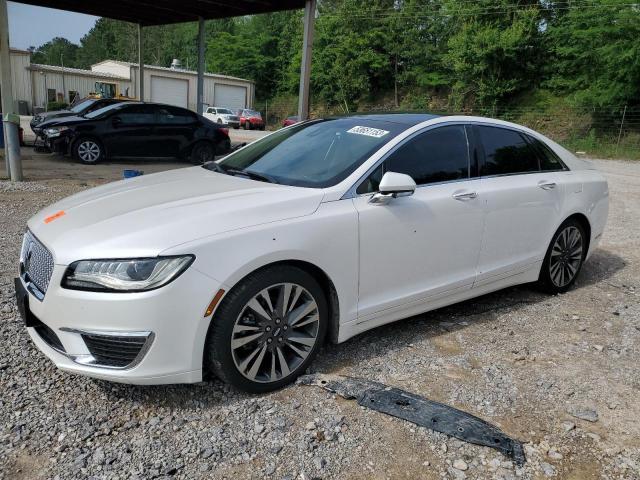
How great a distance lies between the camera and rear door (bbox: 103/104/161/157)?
41.7 ft

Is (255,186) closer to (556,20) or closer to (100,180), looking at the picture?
(100,180)

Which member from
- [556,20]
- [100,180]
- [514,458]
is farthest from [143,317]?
[556,20]

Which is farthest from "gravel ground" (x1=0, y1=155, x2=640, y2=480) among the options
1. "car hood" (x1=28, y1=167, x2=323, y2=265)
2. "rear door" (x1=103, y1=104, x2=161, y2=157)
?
"rear door" (x1=103, y1=104, x2=161, y2=157)

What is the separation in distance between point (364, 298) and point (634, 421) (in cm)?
164

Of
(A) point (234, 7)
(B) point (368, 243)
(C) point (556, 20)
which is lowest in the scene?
(B) point (368, 243)

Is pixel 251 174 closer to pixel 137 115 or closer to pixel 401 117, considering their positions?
pixel 401 117

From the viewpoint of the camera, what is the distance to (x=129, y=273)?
2633mm

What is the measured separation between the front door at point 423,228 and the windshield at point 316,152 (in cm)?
18

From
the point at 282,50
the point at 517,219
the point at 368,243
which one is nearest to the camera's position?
the point at 368,243

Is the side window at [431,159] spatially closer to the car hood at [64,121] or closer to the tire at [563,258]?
the tire at [563,258]

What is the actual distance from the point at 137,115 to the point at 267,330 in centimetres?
1131

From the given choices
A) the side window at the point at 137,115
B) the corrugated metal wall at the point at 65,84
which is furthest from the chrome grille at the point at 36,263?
the corrugated metal wall at the point at 65,84

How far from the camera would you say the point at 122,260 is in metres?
2.64

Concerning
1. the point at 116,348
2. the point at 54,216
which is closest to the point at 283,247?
the point at 116,348
